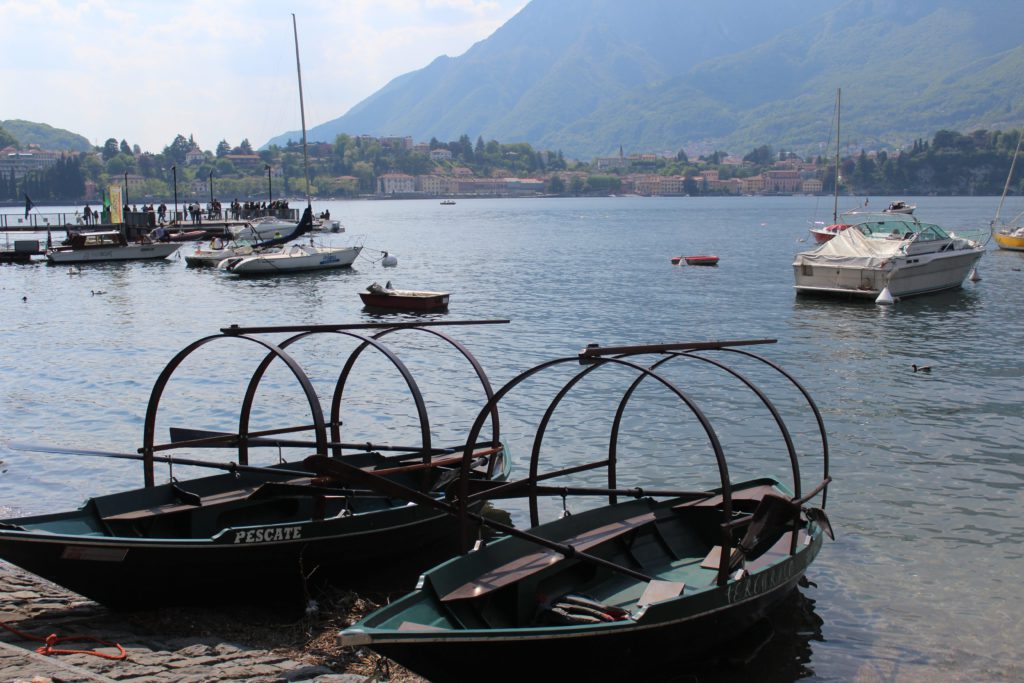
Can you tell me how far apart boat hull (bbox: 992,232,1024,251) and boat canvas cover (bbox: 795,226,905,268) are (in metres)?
34.0

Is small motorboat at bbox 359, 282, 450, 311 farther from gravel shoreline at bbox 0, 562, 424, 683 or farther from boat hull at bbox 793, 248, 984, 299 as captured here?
gravel shoreline at bbox 0, 562, 424, 683

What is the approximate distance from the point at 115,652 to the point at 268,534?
2.21 meters

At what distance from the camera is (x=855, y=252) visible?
1869 inches

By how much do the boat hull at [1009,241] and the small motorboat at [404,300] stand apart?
50.8 m

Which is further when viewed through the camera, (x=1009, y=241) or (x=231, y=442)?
(x=1009, y=241)

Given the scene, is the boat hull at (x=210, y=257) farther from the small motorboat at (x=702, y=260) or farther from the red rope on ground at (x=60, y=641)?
the red rope on ground at (x=60, y=641)

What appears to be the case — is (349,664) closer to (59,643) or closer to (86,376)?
(59,643)

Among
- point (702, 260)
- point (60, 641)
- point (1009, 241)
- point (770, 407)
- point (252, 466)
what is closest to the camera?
point (60, 641)

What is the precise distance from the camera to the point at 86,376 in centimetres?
2983

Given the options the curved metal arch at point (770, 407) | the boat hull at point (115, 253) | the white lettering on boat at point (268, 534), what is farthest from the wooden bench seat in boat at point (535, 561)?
the boat hull at point (115, 253)

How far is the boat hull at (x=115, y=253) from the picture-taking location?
6956cm

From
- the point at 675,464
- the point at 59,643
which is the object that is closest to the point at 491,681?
the point at 59,643

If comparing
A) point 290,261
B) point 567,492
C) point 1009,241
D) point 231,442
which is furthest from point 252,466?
point 1009,241

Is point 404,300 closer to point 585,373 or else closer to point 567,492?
point 567,492
